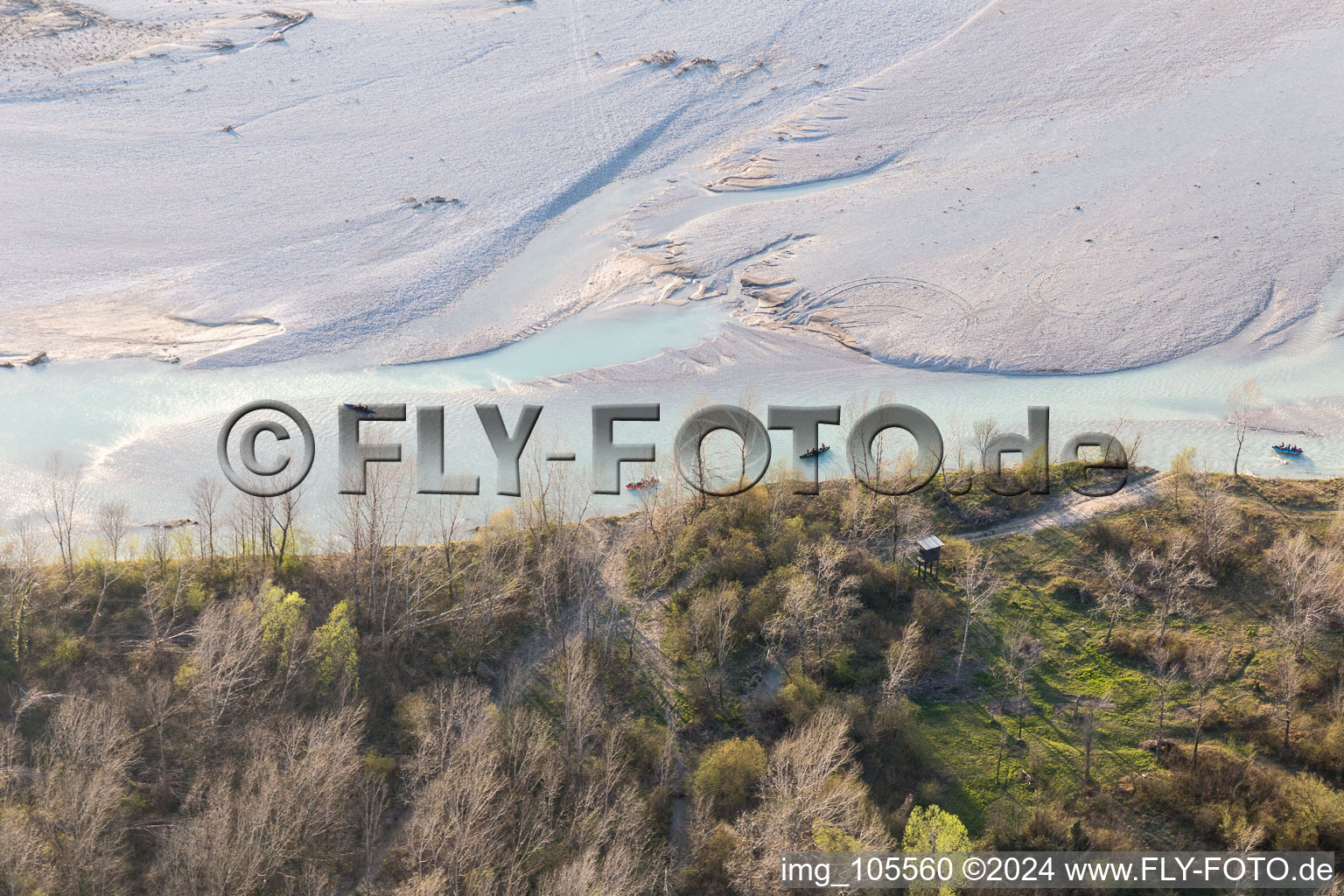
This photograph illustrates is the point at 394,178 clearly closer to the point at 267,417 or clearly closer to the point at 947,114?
the point at 267,417

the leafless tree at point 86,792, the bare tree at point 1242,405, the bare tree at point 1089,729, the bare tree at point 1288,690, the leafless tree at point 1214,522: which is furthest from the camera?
the bare tree at point 1242,405

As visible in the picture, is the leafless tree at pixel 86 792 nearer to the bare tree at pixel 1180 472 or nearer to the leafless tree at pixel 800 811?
the leafless tree at pixel 800 811

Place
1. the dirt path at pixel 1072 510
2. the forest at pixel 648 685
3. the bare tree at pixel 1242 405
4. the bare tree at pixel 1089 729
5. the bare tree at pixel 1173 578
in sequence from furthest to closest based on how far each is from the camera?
the bare tree at pixel 1242 405, the dirt path at pixel 1072 510, the bare tree at pixel 1173 578, the bare tree at pixel 1089 729, the forest at pixel 648 685

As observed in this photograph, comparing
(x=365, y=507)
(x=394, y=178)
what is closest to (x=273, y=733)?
(x=365, y=507)

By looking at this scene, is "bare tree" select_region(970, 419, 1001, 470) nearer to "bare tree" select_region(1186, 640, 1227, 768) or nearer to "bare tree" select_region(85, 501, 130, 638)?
"bare tree" select_region(1186, 640, 1227, 768)

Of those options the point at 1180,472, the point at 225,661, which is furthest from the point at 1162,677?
the point at 225,661

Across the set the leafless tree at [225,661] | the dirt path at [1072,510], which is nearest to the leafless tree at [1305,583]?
the dirt path at [1072,510]
